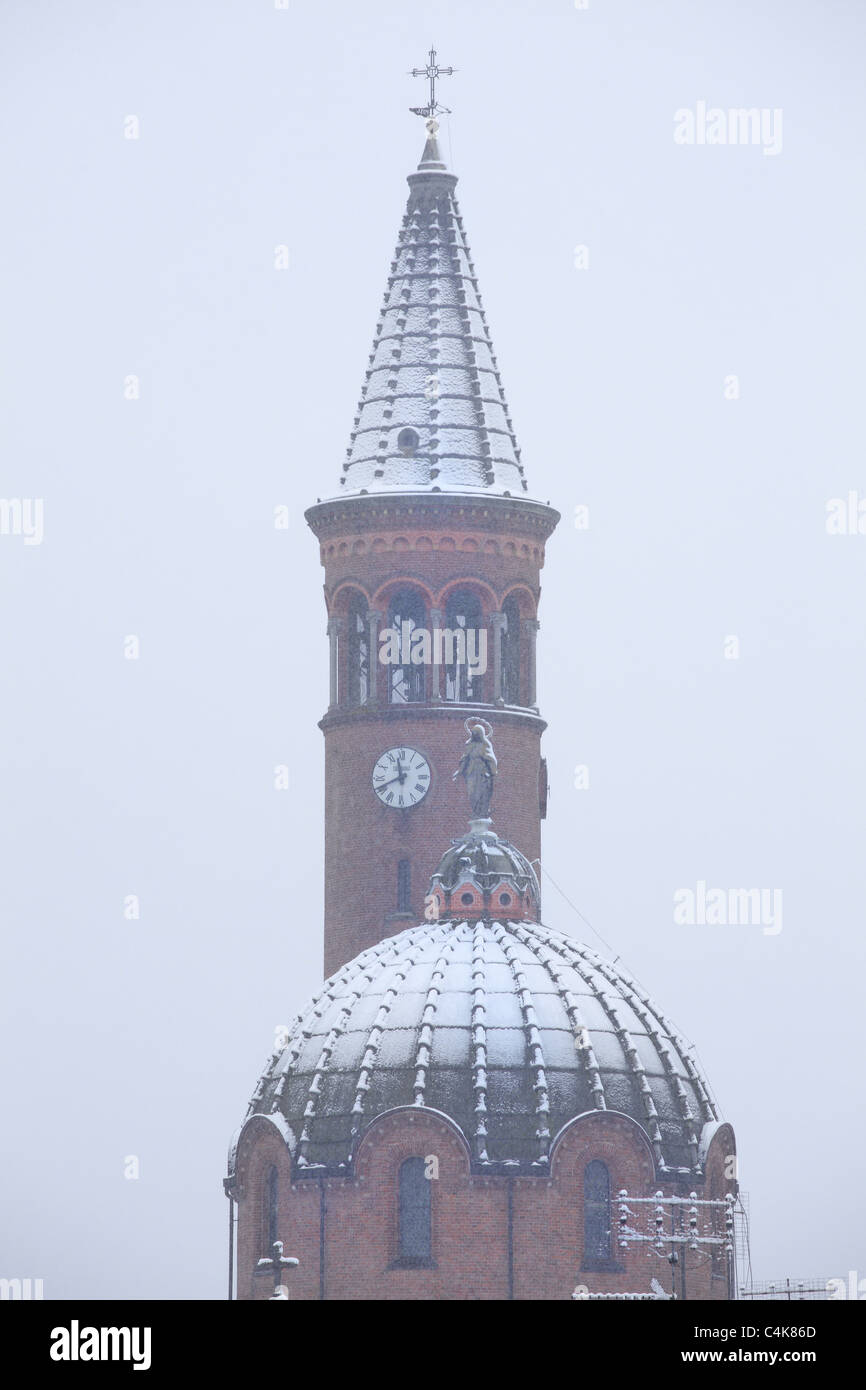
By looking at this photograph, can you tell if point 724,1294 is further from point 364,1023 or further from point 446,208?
point 446,208

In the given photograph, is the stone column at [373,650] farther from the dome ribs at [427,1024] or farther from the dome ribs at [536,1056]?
the dome ribs at [536,1056]

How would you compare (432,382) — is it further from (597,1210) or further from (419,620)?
(597,1210)

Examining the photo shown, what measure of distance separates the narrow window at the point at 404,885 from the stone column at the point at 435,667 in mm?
4250

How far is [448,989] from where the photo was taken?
114625 millimetres

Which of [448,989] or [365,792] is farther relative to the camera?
[365,792]

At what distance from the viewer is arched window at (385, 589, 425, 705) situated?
126 meters

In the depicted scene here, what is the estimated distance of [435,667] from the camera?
126m

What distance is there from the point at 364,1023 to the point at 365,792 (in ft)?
42.8

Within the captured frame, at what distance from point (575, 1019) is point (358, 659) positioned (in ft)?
A: 52.9

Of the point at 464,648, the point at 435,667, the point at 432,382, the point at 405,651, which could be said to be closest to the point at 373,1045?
the point at 435,667

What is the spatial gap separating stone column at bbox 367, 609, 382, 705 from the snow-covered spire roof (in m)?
3.26

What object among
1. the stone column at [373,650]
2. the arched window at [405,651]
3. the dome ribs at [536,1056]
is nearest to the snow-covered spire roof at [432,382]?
the arched window at [405,651]
